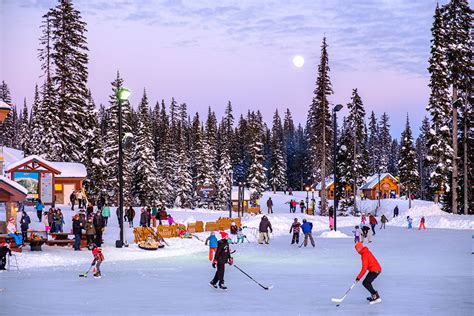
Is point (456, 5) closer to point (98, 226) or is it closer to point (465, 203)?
point (465, 203)

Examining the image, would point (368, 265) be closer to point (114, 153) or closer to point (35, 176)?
point (35, 176)

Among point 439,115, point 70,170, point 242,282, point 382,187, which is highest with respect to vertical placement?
point 439,115

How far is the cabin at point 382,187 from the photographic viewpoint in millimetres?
95062

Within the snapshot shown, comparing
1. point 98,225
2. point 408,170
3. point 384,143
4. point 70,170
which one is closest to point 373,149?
point 384,143

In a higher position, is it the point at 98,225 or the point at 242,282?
the point at 98,225

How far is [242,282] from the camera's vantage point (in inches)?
643

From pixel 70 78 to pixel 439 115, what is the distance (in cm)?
3423

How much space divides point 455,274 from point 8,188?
1784 cm

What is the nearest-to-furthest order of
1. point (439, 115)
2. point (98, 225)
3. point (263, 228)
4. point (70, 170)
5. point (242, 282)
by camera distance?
point (242, 282) < point (98, 225) < point (263, 228) < point (70, 170) < point (439, 115)

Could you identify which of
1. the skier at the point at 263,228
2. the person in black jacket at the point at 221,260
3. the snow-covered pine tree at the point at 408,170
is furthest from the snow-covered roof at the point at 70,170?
the snow-covered pine tree at the point at 408,170

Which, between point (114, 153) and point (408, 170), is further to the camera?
point (408, 170)

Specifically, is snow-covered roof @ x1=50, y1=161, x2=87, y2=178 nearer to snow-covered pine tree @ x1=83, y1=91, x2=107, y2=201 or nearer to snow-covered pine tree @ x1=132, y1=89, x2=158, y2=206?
snow-covered pine tree @ x1=83, y1=91, x2=107, y2=201

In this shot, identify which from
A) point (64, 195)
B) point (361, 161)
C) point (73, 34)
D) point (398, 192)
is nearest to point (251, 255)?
point (64, 195)

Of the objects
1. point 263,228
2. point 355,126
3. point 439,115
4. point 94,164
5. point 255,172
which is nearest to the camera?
point 263,228
